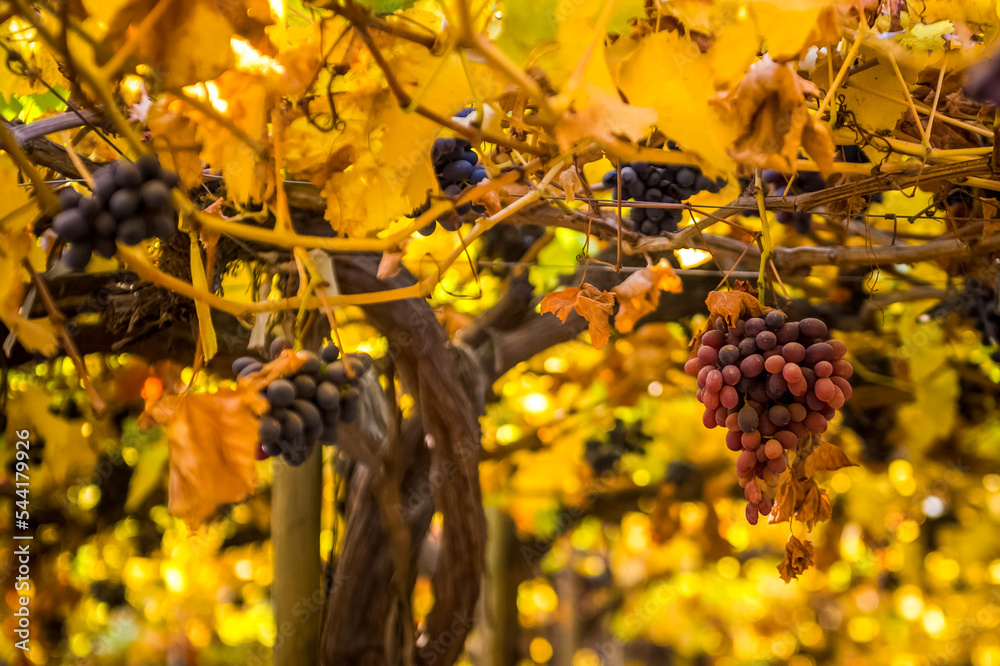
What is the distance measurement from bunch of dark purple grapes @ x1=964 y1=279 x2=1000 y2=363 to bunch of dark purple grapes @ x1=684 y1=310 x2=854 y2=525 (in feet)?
3.25

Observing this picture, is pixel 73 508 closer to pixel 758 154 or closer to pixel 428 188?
pixel 428 188

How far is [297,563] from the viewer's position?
1469 mm

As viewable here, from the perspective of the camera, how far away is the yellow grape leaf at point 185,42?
0.46m

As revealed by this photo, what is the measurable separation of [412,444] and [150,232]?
1092 millimetres

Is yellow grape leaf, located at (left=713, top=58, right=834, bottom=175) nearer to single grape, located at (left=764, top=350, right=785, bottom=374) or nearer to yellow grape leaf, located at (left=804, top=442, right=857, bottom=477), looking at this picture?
single grape, located at (left=764, top=350, right=785, bottom=374)

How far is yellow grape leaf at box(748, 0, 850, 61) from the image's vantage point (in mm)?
467

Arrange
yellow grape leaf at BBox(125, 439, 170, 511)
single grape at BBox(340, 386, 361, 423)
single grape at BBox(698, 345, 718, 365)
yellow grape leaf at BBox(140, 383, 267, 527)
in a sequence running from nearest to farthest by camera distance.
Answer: yellow grape leaf at BBox(140, 383, 267, 527) → single grape at BBox(698, 345, 718, 365) → single grape at BBox(340, 386, 361, 423) → yellow grape leaf at BBox(125, 439, 170, 511)

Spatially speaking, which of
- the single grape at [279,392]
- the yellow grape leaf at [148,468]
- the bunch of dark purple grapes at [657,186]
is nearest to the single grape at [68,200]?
the single grape at [279,392]

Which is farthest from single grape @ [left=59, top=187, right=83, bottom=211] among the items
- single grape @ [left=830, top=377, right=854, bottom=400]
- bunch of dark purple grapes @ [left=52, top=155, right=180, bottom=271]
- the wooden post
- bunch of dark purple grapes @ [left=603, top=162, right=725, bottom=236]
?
the wooden post

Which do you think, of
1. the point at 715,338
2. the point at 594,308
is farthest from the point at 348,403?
the point at 715,338

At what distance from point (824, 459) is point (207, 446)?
56cm

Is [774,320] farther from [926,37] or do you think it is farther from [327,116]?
[327,116]

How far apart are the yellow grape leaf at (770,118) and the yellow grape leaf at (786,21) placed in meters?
0.02

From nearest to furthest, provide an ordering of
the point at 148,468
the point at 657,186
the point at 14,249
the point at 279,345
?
the point at 14,249 < the point at 279,345 < the point at 657,186 < the point at 148,468
